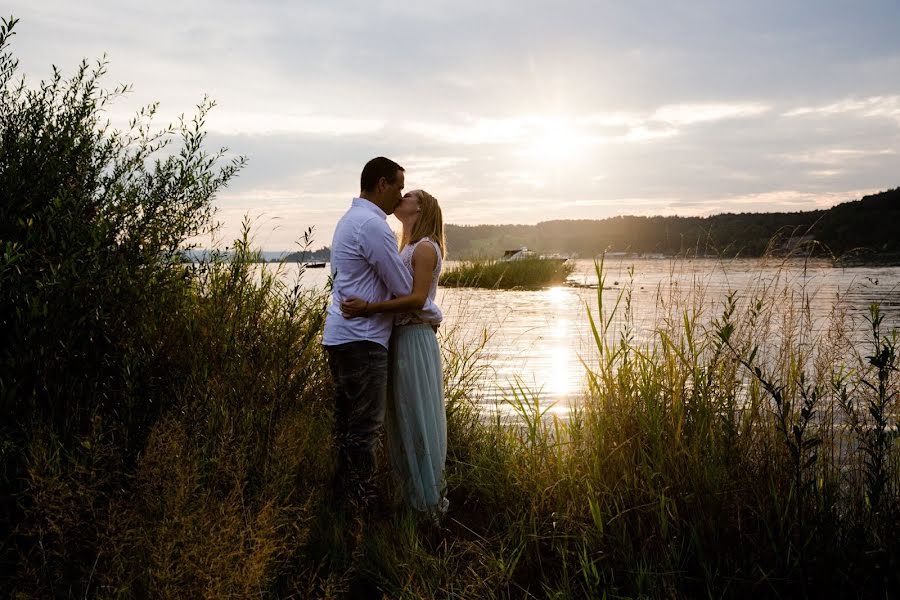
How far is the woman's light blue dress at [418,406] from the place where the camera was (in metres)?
3.97

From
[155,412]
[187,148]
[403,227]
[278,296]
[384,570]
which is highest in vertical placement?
[187,148]

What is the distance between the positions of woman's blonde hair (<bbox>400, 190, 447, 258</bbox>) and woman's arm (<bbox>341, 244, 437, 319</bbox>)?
0.14 m

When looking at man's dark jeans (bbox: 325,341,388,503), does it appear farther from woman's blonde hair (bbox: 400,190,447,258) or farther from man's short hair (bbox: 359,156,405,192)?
man's short hair (bbox: 359,156,405,192)

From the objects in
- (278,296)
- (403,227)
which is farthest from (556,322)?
(403,227)

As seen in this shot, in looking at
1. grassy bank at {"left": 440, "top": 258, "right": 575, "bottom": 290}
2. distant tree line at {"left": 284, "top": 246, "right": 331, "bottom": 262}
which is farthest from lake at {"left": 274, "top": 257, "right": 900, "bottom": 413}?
grassy bank at {"left": 440, "top": 258, "right": 575, "bottom": 290}

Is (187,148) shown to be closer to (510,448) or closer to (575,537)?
(510,448)

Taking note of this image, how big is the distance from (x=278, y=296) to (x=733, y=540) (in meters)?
3.99

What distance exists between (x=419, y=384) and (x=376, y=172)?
1213 mm

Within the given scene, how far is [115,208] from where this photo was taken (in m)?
3.92

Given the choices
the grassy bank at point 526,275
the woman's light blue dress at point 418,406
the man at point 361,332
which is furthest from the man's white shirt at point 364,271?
the grassy bank at point 526,275

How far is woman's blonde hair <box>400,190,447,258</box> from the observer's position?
3.94 meters

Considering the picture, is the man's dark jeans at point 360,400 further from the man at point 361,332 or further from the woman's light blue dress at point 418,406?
the woman's light blue dress at point 418,406

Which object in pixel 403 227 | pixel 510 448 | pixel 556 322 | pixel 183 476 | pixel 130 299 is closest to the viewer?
pixel 183 476

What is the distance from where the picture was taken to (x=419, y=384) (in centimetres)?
399
